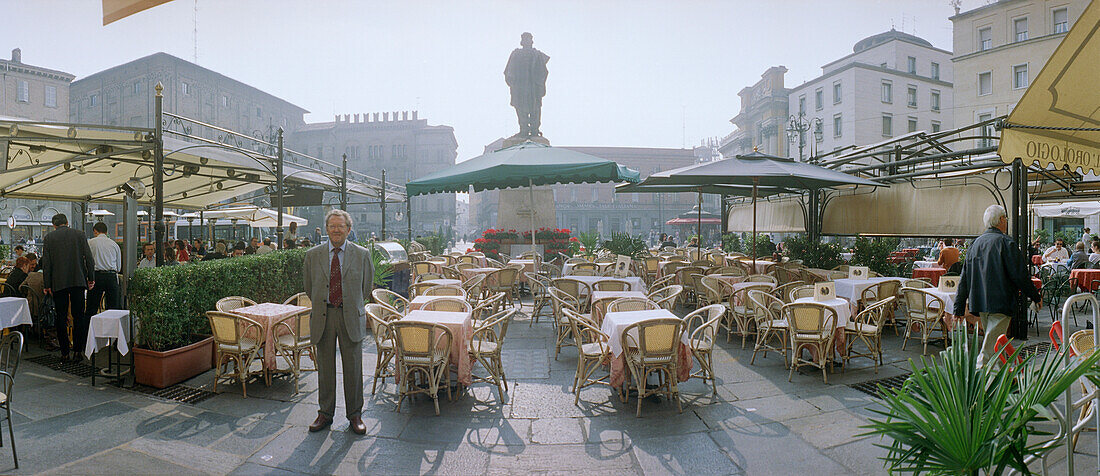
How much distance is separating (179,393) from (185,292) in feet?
3.32

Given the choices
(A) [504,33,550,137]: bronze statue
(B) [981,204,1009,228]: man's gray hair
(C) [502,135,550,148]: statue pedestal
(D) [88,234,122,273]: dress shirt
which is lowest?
(D) [88,234,122,273]: dress shirt

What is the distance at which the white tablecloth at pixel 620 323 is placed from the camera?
173 inches

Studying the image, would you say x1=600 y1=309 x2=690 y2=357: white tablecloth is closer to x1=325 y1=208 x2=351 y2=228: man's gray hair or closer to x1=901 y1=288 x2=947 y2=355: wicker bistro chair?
x1=325 y1=208 x2=351 y2=228: man's gray hair

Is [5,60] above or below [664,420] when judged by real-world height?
above

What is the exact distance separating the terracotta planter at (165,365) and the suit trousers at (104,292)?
1857mm

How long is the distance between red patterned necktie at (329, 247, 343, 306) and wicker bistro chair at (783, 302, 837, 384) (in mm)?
4071

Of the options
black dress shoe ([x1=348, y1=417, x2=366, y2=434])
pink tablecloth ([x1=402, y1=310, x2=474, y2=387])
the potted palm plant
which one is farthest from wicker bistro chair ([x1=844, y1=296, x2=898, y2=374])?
black dress shoe ([x1=348, y1=417, x2=366, y2=434])

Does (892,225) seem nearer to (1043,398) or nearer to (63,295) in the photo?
(1043,398)

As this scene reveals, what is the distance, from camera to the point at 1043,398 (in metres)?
2.02

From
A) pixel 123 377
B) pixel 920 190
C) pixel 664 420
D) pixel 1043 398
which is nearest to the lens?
pixel 1043 398

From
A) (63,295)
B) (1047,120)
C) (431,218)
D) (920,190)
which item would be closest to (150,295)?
(63,295)

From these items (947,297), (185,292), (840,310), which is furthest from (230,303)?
(947,297)

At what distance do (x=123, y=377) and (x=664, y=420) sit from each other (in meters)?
5.07

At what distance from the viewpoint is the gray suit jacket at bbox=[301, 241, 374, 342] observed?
395cm
